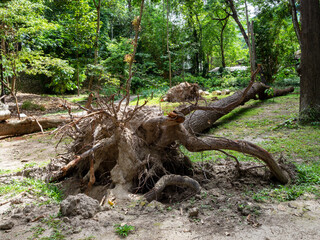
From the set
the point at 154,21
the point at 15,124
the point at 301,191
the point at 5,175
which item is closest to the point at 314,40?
the point at 301,191

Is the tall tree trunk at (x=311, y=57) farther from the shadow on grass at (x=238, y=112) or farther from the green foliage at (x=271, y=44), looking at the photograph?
the green foliage at (x=271, y=44)

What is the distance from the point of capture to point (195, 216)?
280cm

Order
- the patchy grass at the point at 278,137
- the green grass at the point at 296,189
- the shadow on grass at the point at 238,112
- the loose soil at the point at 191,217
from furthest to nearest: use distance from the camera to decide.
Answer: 1. the shadow on grass at the point at 238,112
2. the patchy grass at the point at 278,137
3. the green grass at the point at 296,189
4. the loose soil at the point at 191,217

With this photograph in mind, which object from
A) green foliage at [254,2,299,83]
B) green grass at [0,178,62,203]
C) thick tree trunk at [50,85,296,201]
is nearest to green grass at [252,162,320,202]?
thick tree trunk at [50,85,296,201]

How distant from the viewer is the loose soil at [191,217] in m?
2.47

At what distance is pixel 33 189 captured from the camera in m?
3.88

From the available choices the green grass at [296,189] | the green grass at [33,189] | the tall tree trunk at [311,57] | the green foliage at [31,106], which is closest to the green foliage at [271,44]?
the tall tree trunk at [311,57]

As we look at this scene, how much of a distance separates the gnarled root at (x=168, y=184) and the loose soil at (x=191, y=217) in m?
0.14

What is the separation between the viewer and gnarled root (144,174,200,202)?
11.4 feet

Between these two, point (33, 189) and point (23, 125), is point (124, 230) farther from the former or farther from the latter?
point (23, 125)

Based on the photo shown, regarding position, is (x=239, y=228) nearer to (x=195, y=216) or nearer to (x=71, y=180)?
(x=195, y=216)

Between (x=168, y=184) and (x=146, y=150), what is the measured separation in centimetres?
79

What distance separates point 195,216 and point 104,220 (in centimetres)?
110

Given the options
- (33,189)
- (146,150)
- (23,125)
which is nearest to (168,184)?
(146,150)
